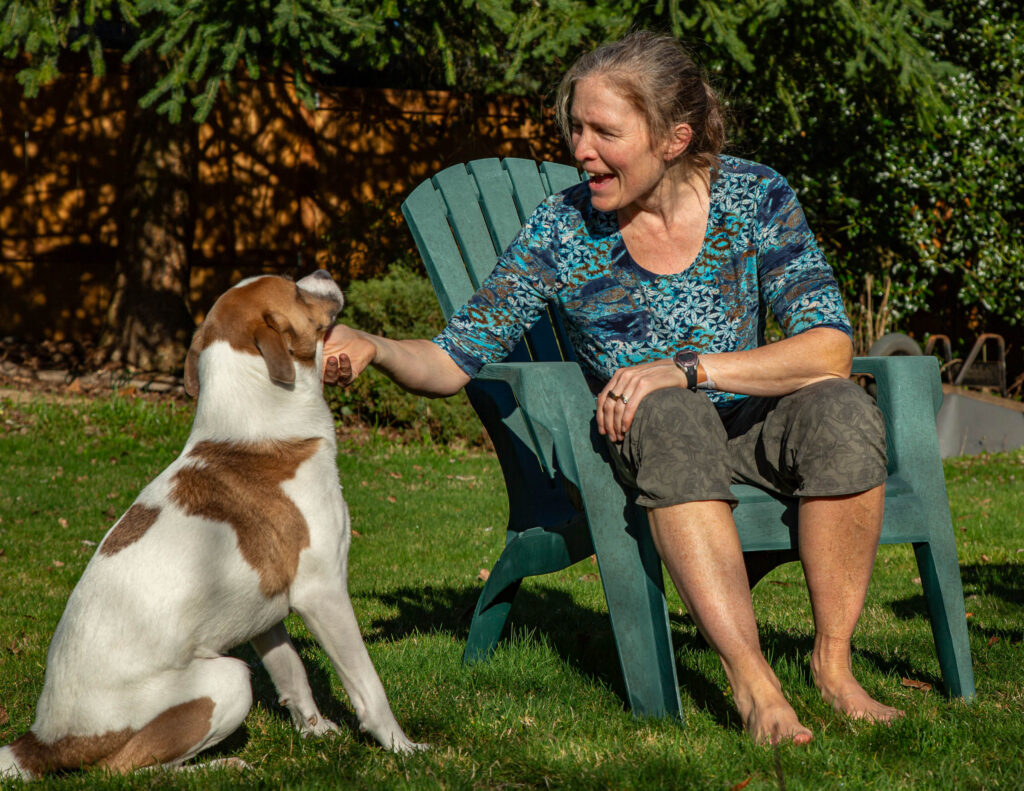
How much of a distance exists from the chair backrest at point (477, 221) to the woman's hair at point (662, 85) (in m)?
0.83

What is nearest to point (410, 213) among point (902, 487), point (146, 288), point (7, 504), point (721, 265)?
point (721, 265)

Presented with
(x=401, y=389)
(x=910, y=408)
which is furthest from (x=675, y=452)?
(x=401, y=389)

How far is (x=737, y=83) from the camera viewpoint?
9844mm

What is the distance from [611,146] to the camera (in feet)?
9.91

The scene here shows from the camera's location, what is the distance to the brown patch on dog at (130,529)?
2459 millimetres

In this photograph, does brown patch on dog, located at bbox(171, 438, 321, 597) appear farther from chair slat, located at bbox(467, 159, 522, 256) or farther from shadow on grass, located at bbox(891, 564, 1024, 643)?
shadow on grass, located at bbox(891, 564, 1024, 643)

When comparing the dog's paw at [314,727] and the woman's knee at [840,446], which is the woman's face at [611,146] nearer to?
the woman's knee at [840,446]

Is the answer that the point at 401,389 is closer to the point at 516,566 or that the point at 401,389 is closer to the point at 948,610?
the point at 516,566

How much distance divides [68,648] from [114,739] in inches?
9.0

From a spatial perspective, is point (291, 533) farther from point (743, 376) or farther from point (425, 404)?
point (425, 404)

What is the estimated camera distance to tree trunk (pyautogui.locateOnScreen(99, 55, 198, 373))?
35.8ft

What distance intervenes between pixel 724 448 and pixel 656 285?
0.62m

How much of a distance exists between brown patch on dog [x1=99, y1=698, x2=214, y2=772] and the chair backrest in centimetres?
169

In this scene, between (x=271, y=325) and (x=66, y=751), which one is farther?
(x=271, y=325)
